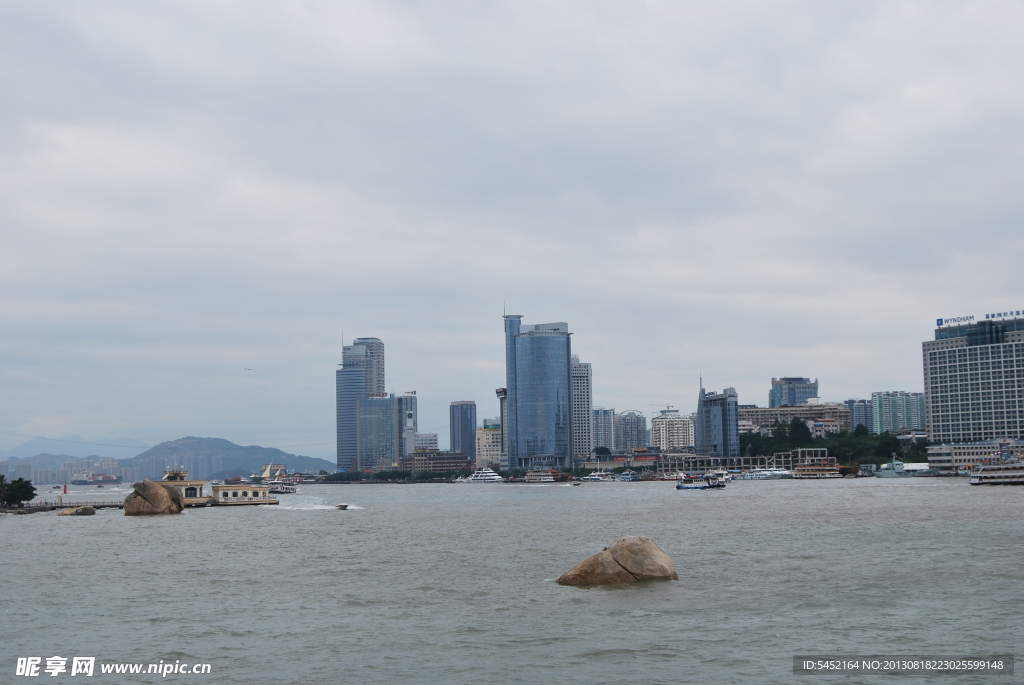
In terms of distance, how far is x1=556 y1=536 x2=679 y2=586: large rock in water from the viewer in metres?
40.2

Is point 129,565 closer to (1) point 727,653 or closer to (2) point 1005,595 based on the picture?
(1) point 727,653

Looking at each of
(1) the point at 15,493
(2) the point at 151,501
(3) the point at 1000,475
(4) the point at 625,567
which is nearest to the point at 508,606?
(4) the point at 625,567

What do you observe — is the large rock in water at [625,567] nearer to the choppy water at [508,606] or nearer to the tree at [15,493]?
the choppy water at [508,606]

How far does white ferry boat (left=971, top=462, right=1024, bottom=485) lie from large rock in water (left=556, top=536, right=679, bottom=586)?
152 meters

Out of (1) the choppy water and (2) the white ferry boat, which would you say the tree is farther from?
(2) the white ferry boat

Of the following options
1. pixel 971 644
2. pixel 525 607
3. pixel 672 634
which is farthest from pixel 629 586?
pixel 971 644

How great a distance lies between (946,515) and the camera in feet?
275

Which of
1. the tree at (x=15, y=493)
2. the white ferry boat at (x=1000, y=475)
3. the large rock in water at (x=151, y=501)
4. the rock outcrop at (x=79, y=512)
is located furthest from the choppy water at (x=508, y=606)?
the white ferry boat at (x=1000, y=475)

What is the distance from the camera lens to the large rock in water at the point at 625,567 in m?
40.2

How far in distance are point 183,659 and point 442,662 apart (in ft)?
26.9

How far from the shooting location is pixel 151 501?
112188mm

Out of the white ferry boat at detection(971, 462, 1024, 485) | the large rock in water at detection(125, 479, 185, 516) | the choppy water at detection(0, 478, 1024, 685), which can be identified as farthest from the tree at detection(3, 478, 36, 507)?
the white ferry boat at detection(971, 462, 1024, 485)

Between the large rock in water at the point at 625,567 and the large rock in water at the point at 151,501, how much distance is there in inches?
3342

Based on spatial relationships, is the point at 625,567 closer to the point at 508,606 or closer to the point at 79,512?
the point at 508,606
